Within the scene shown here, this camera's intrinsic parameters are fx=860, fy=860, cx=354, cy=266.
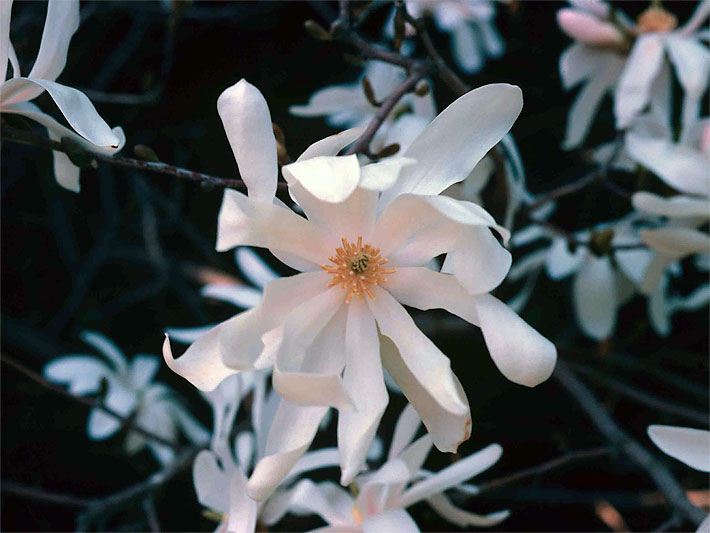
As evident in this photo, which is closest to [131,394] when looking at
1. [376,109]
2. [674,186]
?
[376,109]

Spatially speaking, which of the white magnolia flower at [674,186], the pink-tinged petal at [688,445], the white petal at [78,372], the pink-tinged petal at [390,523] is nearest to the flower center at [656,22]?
the white magnolia flower at [674,186]

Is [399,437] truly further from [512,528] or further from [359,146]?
[512,528]

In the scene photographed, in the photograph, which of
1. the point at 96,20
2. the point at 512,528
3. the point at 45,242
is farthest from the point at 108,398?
the point at 96,20

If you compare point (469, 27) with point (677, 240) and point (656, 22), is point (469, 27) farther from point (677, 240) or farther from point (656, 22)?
point (677, 240)

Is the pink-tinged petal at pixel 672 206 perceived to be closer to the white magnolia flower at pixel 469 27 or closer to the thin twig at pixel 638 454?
the thin twig at pixel 638 454

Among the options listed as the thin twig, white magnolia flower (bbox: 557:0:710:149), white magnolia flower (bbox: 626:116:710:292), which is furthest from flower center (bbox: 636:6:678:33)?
the thin twig

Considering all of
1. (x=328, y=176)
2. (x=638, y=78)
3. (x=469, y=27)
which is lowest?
(x=328, y=176)

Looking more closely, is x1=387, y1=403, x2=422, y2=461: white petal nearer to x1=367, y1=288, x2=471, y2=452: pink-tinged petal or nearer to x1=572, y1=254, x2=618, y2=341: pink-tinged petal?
x1=367, y1=288, x2=471, y2=452: pink-tinged petal

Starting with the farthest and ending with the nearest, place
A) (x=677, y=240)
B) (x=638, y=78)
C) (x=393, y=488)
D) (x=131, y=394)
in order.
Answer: (x=131, y=394), (x=638, y=78), (x=677, y=240), (x=393, y=488)
